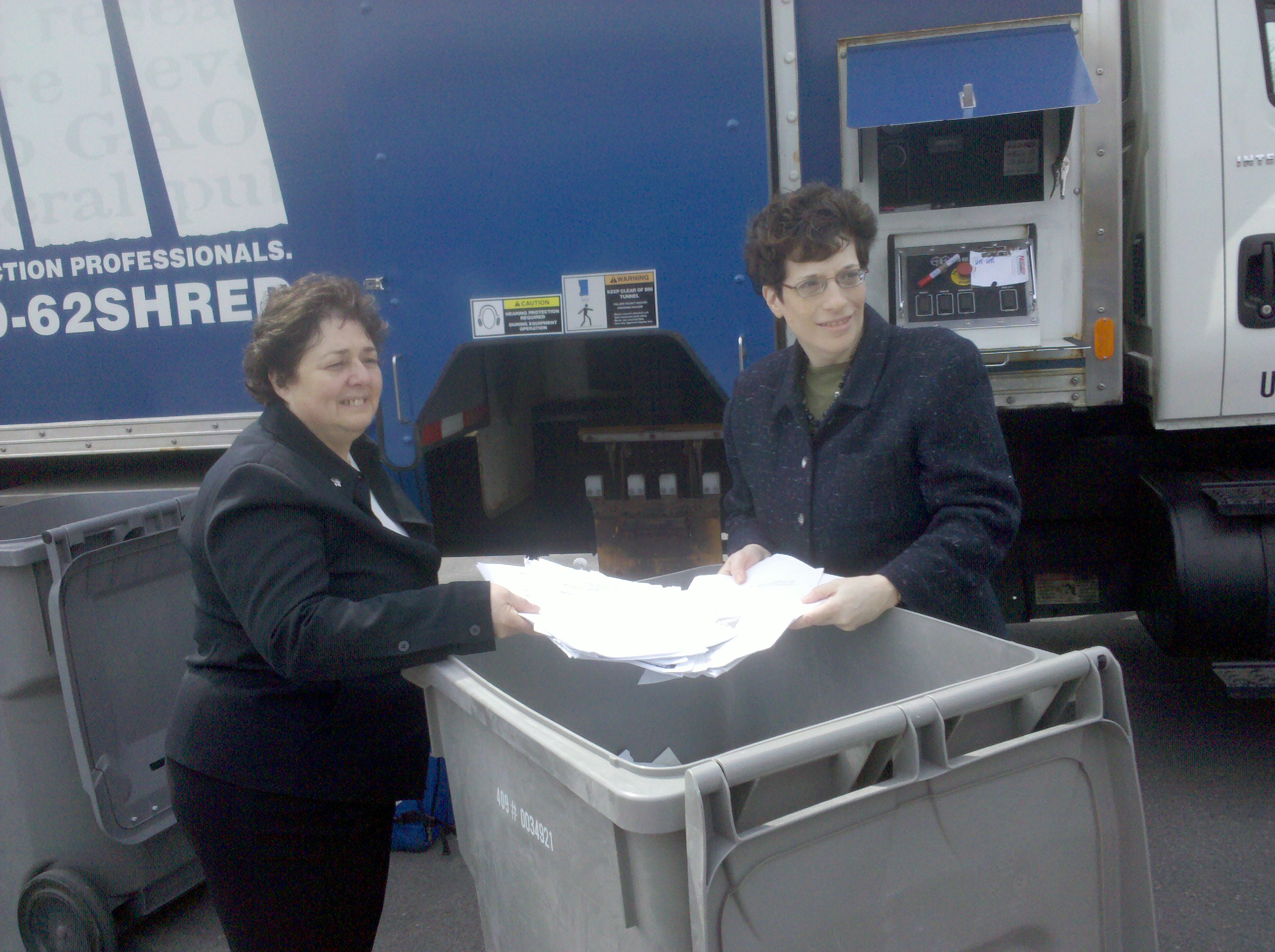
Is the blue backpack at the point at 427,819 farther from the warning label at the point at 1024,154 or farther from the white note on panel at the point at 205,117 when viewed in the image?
the warning label at the point at 1024,154

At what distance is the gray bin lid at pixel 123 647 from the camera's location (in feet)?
8.12

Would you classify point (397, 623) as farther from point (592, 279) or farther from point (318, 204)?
point (318, 204)

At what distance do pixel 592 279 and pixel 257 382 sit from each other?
1237mm

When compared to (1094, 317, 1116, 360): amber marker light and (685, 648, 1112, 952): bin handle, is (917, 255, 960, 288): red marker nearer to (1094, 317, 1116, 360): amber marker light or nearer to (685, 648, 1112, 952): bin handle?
(1094, 317, 1116, 360): amber marker light

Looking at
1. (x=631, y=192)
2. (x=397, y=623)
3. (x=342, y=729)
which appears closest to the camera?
(x=397, y=623)

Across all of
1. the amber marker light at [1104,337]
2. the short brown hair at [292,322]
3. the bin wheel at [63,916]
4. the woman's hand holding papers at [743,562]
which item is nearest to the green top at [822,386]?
the woman's hand holding papers at [743,562]

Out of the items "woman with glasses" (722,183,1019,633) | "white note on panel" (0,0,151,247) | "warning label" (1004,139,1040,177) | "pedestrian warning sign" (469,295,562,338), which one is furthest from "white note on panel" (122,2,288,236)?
"warning label" (1004,139,1040,177)

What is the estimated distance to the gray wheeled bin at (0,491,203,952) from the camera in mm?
2461

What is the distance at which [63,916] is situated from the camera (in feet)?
8.34

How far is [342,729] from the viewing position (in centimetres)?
169

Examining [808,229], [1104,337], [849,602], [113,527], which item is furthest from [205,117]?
[1104,337]

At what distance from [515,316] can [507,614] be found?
1527 mm

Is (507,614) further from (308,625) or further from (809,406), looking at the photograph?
(809,406)

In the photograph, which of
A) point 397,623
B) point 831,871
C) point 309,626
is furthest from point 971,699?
point 309,626
